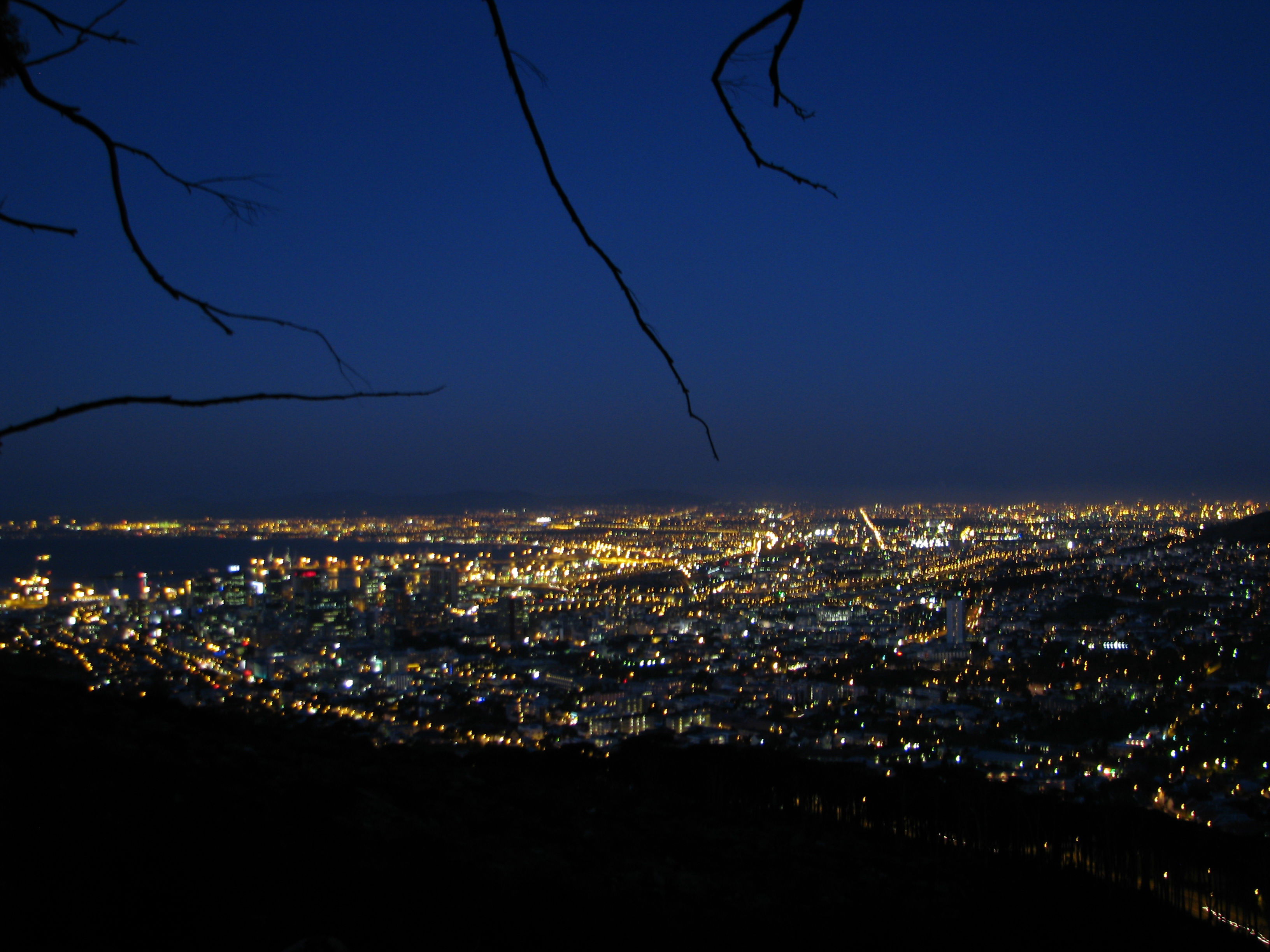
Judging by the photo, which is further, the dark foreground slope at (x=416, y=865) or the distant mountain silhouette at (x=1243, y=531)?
the distant mountain silhouette at (x=1243, y=531)

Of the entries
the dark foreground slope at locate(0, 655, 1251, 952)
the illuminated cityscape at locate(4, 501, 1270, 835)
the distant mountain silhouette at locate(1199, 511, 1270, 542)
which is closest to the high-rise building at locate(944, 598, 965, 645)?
the illuminated cityscape at locate(4, 501, 1270, 835)

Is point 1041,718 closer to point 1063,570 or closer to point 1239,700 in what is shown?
point 1239,700

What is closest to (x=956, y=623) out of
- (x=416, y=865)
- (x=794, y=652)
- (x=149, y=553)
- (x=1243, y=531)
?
(x=794, y=652)

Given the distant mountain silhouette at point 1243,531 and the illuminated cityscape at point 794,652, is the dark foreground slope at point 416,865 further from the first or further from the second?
the distant mountain silhouette at point 1243,531

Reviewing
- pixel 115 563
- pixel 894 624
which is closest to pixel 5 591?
pixel 115 563

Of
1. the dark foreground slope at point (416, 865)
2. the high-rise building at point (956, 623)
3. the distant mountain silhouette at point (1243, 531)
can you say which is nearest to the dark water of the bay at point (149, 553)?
the high-rise building at point (956, 623)

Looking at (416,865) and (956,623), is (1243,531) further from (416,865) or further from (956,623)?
(416,865)
